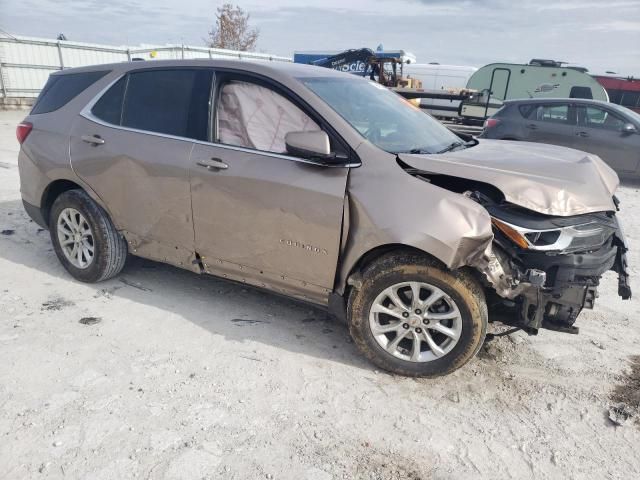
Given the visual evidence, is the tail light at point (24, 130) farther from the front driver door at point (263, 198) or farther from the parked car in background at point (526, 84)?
the parked car in background at point (526, 84)

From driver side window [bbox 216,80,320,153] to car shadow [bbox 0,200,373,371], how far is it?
1090 millimetres

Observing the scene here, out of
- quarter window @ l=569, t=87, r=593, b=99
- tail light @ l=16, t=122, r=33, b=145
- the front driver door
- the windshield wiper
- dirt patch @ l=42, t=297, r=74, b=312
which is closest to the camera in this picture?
the front driver door

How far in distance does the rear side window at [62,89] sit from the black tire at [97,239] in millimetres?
832

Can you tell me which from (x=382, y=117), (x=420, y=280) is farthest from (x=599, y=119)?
(x=420, y=280)

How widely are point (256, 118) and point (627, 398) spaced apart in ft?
9.85

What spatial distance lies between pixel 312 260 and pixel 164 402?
4.02 feet

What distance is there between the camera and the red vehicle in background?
18.7 meters

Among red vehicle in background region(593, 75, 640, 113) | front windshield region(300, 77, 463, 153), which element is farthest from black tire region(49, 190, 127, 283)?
red vehicle in background region(593, 75, 640, 113)

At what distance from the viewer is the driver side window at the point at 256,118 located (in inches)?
129

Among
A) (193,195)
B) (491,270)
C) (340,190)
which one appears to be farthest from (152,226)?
(491,270)

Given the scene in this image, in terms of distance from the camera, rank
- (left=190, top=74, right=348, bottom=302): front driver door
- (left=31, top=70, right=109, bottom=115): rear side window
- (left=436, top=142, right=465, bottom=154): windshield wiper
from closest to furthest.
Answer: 1. (left=190, top=74, right=348, bottom=302): front driver door
2. (left=436, top=142, right=465, bottom=154): windshield wiper
3. (left=31, top=70, right=109, bottom=115): rear side window

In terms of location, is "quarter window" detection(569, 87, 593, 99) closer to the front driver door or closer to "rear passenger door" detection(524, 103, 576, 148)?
"rear passenger door" detection(524, 103, 576, 148)

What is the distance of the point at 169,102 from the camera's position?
12.2 feet

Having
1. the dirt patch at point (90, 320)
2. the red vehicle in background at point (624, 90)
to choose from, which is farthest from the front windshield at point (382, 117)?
the red vehicle in background at point (624, 90)
